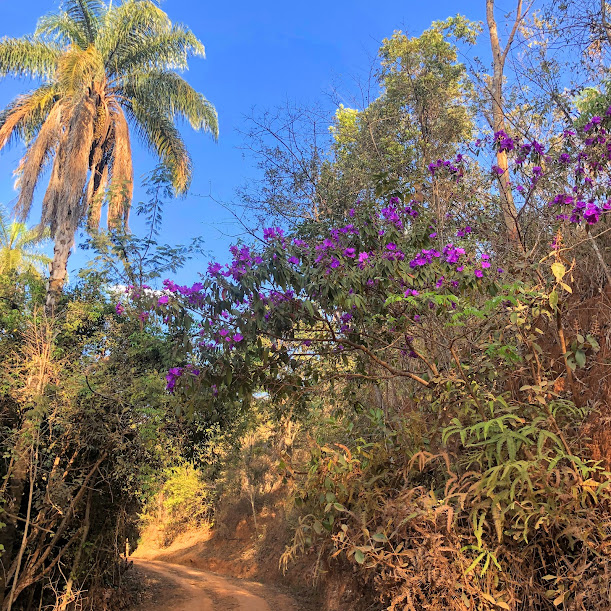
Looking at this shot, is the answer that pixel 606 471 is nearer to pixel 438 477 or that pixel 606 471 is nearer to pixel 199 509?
pixel 438 477

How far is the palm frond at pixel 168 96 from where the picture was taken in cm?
1176

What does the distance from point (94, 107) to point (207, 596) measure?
12.3 metres

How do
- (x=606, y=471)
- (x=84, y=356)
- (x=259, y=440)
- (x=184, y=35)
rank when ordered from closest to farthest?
(x=606, y=471) → (x=84, y=356) → (x=184, y=35) → (x=259, y=440)

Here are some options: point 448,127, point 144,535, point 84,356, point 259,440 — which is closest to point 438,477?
point 84,356

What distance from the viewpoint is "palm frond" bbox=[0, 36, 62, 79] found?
1110 cm

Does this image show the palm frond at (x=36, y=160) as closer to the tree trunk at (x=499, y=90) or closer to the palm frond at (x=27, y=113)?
the palm frond at (x=27, y=113)

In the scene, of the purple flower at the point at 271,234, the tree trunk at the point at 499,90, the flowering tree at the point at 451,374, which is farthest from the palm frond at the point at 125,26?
the purple flower at the point at 271,234

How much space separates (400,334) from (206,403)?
1918 millimetres

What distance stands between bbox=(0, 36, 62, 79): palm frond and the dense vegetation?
2.72 meters

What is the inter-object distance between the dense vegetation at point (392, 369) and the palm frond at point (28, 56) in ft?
8.91

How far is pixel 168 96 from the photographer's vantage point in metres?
12.0

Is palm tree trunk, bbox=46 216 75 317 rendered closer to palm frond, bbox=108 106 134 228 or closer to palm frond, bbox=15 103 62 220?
palm frond, bbox=108 106 134 228

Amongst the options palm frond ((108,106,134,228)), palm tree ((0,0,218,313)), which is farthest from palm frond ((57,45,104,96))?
palm frond ((108,106,134,228))

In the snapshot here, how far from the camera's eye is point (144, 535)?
25.2 metres
